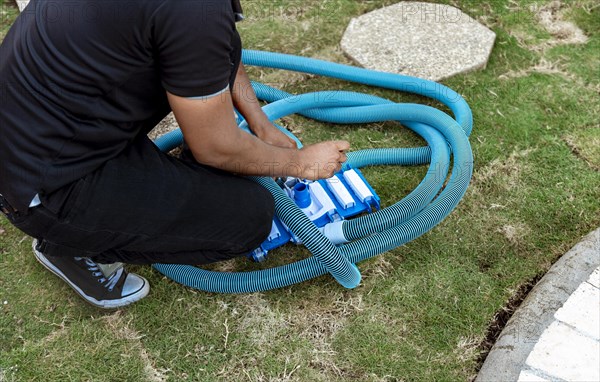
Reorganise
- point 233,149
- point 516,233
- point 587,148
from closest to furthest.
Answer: point 233,149 → point 516,233 → point 587,148

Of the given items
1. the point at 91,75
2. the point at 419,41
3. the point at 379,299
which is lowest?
the point at 379,299

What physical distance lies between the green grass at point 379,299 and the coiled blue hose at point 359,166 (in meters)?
0.10

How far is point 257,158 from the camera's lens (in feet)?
7.68

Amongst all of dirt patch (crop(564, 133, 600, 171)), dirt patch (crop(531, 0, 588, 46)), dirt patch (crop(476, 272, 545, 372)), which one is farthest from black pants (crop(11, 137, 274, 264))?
dirt patch (crop(531, 0, 588, 46))

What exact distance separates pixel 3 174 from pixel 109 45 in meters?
0.69

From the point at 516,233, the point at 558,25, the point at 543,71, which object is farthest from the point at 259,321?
the point at 558,25

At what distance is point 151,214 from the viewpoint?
7.59 feet

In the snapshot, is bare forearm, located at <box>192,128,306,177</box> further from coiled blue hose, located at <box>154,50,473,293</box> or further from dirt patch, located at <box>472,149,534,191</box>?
dirt patch, located at <box>472,149,534,191</box>

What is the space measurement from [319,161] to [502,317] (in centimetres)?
108

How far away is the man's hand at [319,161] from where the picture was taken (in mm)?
2457

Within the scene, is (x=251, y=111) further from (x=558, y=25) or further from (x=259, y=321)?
(x=558, y=25)

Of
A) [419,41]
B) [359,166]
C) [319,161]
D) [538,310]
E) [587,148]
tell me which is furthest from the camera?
[419,41]

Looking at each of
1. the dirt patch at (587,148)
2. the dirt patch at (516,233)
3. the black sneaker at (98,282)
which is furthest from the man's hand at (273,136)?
the dirt patch at (587,148)

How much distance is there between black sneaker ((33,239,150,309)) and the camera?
2.64 metres
